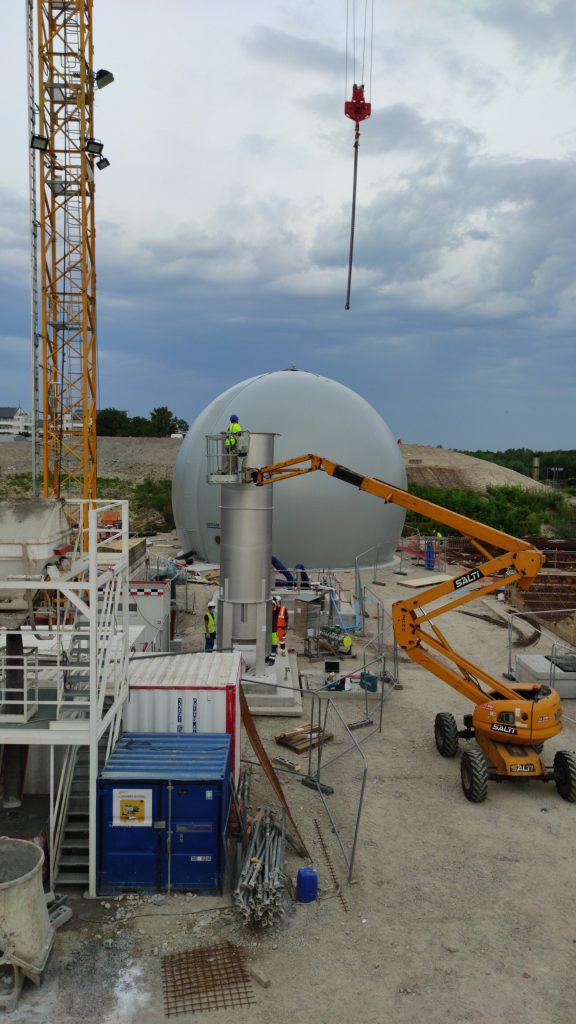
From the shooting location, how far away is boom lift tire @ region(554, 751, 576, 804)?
11578 mm

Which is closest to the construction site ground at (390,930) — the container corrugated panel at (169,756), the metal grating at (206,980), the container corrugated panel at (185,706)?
the metal grating at (206,980)

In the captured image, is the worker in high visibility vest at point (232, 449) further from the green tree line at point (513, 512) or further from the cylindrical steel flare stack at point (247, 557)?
the green tree line at point (513, 512)

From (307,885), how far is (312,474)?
20149mm

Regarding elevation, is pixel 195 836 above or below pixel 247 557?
below

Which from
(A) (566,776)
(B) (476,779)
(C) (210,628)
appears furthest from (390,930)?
(C) (210,628)

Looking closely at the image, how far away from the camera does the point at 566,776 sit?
38.2 ft

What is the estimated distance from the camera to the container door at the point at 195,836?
8.88 m

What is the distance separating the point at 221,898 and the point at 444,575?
23.1 metres

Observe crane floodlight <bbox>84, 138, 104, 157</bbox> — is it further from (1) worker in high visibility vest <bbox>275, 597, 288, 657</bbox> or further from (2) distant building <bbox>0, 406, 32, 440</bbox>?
(2) distant building <bbox>0, 406, 32, 440</bbox>

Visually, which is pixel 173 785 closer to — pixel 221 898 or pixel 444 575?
pixel 221 898

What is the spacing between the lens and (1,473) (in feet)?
249

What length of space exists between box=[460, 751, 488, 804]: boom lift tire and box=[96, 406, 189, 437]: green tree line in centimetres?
8956

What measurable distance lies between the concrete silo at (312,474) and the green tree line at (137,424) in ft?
224

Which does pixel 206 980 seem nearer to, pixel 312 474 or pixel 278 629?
pixel 278 629
